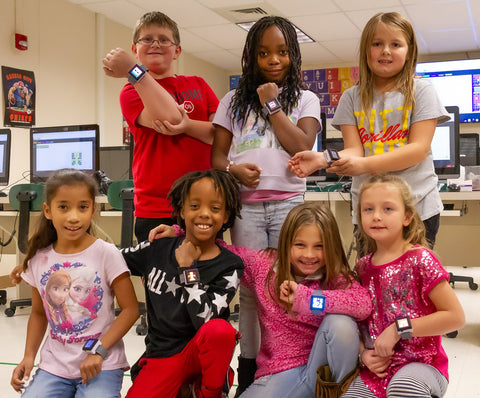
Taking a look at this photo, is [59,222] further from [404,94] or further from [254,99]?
[404,94]

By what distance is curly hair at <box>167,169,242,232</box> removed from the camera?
1567 mm

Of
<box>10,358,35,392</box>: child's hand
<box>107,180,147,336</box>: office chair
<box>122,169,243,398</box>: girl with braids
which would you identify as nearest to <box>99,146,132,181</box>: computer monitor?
<box>107,180,147,336</box>: office chair

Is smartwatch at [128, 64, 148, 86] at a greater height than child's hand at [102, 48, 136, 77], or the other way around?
child's hand at [102, 48, 136, 77]

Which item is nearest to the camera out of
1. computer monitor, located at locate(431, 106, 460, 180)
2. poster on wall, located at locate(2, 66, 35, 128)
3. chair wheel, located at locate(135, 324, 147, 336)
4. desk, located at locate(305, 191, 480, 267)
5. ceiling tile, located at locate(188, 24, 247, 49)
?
chair wheel, located at locate(135, 324, 147, 336)

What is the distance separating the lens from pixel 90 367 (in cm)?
142

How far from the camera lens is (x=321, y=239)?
154 cm

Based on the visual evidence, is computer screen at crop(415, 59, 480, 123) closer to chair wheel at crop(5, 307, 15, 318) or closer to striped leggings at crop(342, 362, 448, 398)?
chair wheel at crop(5, 307, 15, 318)

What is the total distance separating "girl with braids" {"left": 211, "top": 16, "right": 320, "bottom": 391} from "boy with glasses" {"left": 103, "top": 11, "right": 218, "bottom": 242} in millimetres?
91

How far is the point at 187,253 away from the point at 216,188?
20 cm

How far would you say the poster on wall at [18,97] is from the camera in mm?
5141

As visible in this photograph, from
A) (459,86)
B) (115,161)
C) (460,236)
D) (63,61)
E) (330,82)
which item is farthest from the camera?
(330,82)

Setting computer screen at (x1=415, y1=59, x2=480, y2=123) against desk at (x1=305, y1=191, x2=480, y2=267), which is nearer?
desk at (x1=305, y1=191, x2=480, y2=267)

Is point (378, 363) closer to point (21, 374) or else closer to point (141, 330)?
point (21, 374)

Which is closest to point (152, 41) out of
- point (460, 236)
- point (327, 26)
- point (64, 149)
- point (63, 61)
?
point (64, 149)
